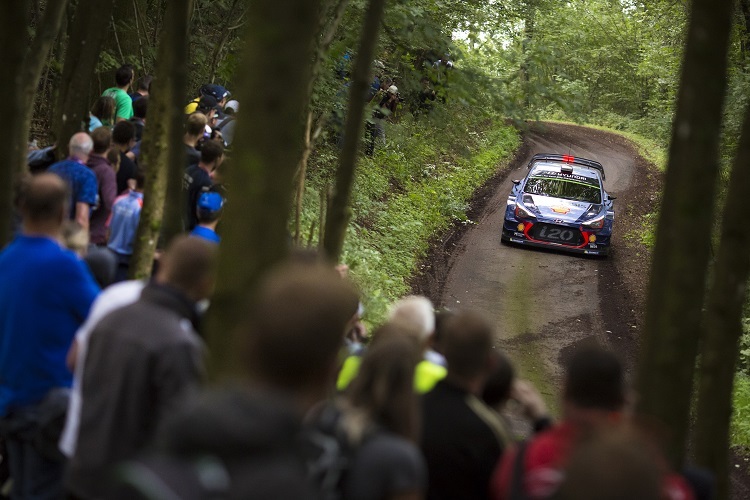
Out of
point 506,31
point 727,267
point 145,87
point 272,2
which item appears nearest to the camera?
point 272,2

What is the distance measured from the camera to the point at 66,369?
492 centimetres

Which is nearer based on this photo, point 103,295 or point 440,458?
point 440,458

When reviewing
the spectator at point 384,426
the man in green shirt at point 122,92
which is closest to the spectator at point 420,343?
the spectator at point 384,426

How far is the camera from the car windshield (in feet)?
66.2

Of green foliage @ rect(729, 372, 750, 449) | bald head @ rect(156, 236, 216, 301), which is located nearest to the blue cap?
bald head @ rect(156, 236, 216, 301)

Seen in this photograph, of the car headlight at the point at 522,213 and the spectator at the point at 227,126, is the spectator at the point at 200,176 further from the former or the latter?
the car headlight at the point at 522,213

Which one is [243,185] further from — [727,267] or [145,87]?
[145,87]

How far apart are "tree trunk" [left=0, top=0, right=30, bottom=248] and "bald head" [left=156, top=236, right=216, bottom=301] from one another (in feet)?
8.07

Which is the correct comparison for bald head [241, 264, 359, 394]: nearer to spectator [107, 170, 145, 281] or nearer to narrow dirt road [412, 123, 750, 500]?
spectator [107, 170, 145, 281]

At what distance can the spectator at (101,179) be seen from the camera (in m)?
8.77

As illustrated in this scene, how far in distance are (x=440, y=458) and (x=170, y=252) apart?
151cm

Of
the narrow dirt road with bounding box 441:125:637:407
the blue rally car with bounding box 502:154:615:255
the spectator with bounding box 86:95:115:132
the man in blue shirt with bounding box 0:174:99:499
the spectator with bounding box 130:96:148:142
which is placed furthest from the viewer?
the blue rally car with bounding box 502:154:615:255

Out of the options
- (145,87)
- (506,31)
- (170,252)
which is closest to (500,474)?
(170,252)

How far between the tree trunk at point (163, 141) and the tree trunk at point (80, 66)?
3.85 ft
